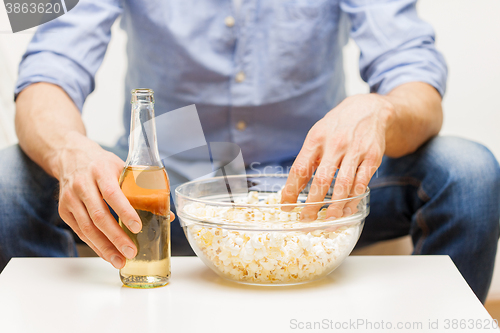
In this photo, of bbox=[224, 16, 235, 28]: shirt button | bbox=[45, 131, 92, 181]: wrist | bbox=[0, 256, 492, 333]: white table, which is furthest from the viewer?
bbox=[224, 16, 235, 28]: shirt button

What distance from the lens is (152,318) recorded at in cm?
54

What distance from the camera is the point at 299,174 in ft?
2.16

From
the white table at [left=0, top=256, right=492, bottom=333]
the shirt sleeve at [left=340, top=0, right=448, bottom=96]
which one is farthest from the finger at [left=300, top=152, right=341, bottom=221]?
the shirt sleeve at [left=340, top=0, right=448, bottom=96]

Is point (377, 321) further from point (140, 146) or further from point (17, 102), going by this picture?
point (17, 102)

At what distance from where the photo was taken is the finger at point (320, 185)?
58cm

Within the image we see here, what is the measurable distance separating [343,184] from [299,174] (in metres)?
0.06

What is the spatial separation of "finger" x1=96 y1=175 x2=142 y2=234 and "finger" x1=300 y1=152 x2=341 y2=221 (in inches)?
8.4

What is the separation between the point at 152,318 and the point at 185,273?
0.15 metres

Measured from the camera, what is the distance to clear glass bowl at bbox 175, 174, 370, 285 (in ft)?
1.90

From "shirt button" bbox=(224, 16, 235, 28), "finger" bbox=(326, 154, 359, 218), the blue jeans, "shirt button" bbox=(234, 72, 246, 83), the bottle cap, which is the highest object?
"shirt button" bbox=(224, 16, 235, 28)

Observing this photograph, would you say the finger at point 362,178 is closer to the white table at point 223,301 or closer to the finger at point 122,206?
the white table at point 223,301

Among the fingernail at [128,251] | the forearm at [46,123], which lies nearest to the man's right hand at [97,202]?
the fingernail at [128,251]

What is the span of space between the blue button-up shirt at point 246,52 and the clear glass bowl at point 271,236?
576 mm

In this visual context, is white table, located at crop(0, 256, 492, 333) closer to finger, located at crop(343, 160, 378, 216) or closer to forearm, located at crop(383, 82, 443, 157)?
finger, located at crop(343, 160, 378, 216)
